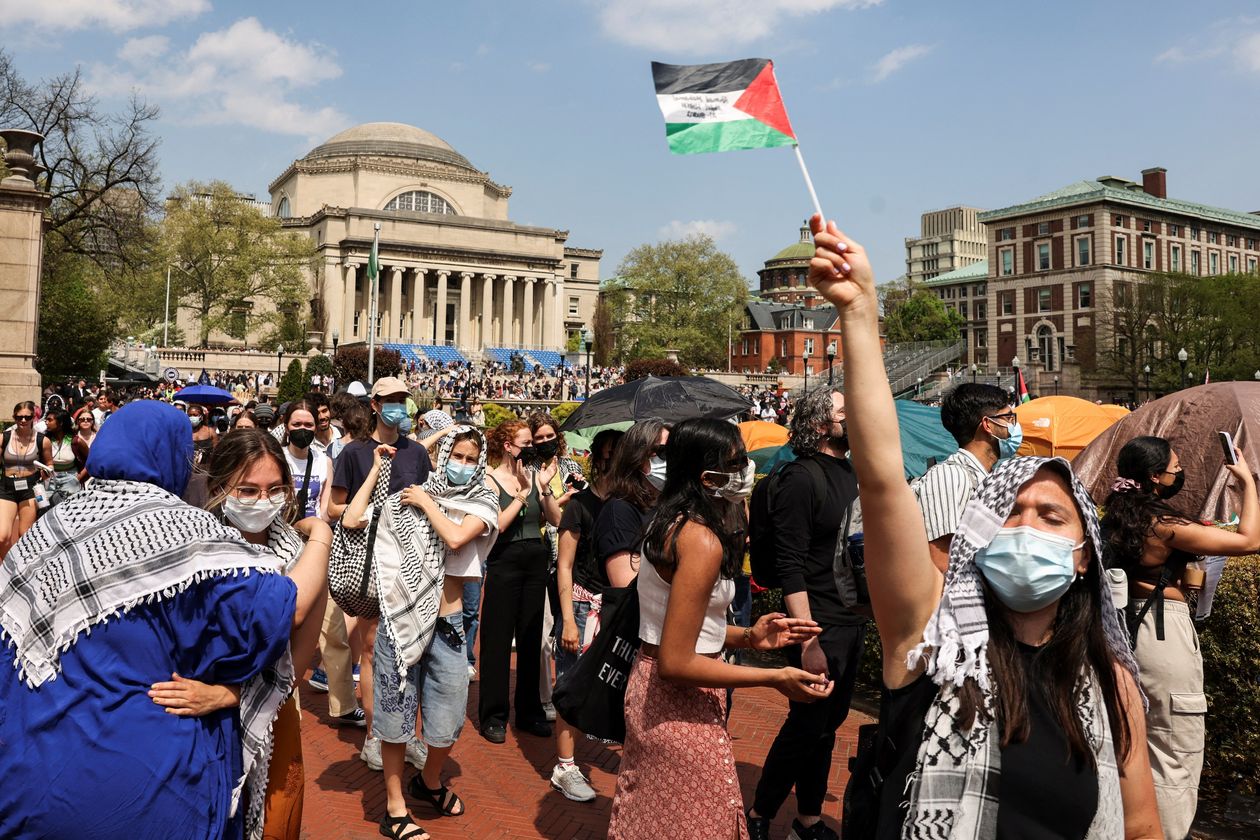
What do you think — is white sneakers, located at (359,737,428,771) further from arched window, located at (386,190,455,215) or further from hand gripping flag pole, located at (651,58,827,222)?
arched window, located at (386,190,455,215)

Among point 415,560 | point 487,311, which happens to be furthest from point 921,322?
point 415,560

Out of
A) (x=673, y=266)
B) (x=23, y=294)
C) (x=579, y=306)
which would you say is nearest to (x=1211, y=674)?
(x=23, y=294)

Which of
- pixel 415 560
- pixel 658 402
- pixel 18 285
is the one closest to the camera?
pixel 415 560

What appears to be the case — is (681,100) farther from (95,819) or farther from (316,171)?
(316,171)

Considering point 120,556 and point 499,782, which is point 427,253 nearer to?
point 499,782

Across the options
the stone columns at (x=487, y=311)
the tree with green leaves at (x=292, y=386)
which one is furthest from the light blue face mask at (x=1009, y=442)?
the stone columns at (x=487, y=311)

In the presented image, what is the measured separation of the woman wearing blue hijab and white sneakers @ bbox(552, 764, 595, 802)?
3.17 meters

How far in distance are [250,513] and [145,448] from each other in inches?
29.6

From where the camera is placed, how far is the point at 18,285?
19766 mm

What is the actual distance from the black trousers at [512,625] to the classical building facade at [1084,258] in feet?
221

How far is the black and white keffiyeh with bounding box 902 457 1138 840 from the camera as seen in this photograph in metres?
2.09

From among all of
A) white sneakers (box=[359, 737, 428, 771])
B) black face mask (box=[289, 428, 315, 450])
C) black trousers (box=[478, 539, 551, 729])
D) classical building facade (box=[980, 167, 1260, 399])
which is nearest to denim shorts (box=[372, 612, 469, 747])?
white sneakers (box=[359, 737, 428, 771])

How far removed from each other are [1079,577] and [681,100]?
1.85 metres

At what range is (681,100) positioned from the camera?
10.1 feet
